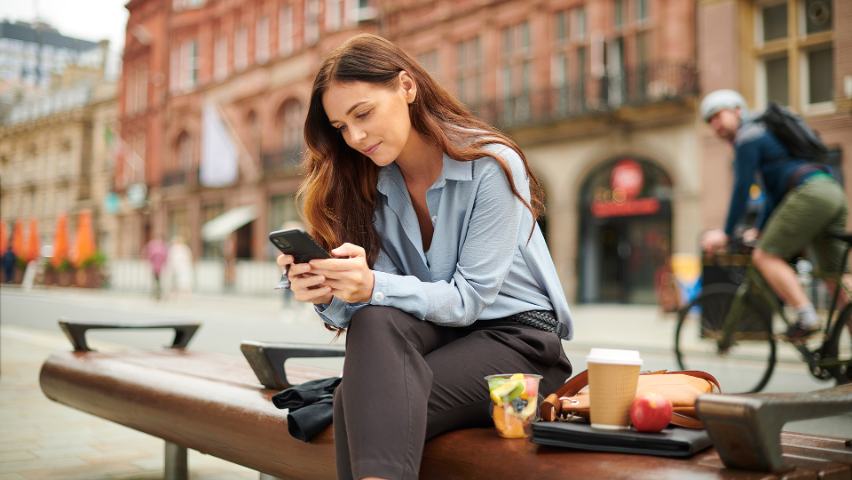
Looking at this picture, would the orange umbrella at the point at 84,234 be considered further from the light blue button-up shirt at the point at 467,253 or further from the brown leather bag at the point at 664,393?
the brown leather bag at the point at 664,393

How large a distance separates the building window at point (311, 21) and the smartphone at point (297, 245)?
28592 millimetres

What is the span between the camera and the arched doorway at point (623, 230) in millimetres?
19625

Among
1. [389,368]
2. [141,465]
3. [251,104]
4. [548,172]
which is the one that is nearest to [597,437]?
[389,368]

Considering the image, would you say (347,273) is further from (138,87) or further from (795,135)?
(138,87)

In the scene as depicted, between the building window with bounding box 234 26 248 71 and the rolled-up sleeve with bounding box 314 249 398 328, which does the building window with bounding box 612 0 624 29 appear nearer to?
the building window with bounding box 234 26 248 71

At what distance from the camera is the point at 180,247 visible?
22266 mm

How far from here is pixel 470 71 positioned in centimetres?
2391

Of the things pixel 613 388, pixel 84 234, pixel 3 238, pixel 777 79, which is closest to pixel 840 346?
pixel 613 388

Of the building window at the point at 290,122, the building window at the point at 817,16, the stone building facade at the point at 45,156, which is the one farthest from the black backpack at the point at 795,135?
the building window at the point at 290,122

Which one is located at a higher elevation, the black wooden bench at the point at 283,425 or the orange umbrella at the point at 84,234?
the orange umbrella at the point at 84,234

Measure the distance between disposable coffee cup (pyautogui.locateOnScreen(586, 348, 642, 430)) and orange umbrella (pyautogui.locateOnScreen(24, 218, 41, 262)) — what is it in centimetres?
736

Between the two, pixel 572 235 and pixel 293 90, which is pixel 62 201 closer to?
pixel 572 235

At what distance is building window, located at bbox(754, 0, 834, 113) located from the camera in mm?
16859

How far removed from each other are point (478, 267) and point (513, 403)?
0.40 metres
